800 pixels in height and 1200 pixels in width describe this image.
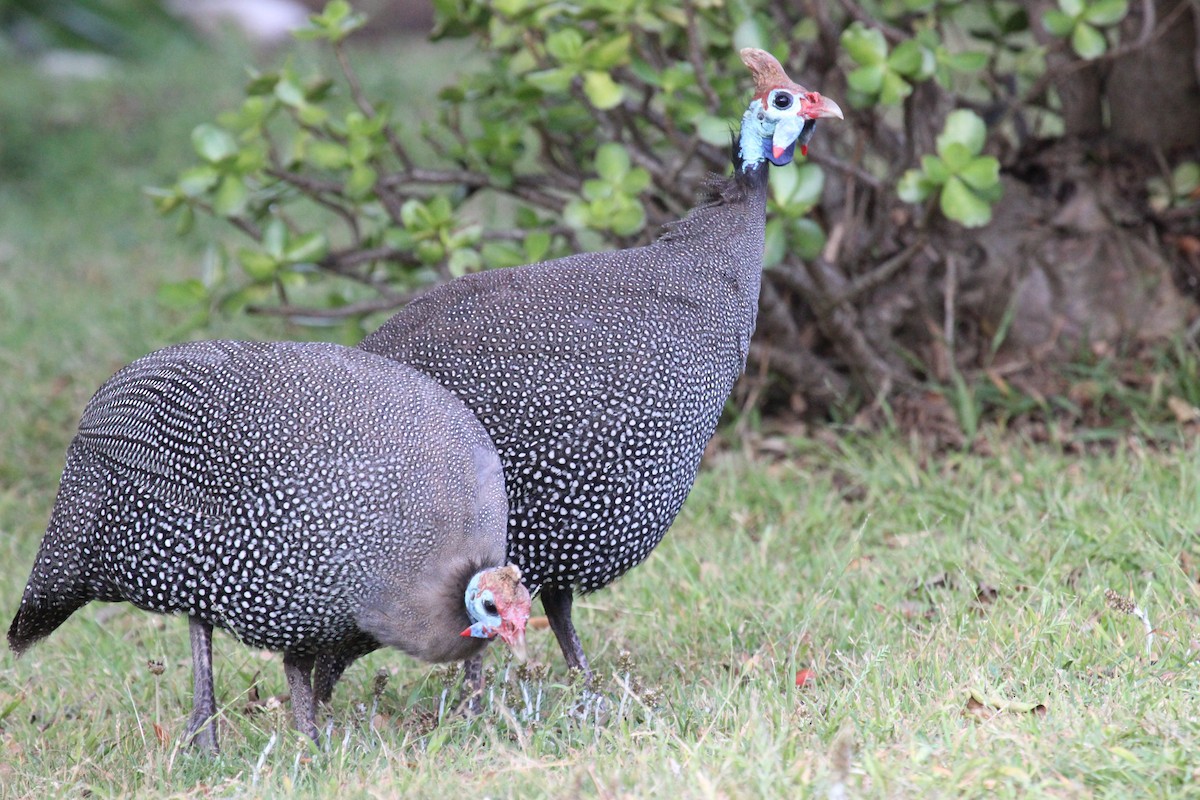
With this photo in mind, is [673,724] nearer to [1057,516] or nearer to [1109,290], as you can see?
[1057,516]

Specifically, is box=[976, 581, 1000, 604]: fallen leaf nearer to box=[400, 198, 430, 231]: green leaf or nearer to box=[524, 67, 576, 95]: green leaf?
box=[524, 67, 576, 95]: green leaf

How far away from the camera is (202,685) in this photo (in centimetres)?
323

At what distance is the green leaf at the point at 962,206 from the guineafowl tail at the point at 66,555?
2288mm

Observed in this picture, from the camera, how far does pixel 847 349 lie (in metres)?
4.70

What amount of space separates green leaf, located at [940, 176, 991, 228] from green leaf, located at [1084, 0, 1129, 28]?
58cm

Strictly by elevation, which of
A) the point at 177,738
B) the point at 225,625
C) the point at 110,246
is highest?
the point at 225,625

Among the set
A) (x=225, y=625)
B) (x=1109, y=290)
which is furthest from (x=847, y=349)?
(x=225, y=625)

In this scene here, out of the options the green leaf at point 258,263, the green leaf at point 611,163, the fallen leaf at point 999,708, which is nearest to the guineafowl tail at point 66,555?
the green leaf at point 258,263

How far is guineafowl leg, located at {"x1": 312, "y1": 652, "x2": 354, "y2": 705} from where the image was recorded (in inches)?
129

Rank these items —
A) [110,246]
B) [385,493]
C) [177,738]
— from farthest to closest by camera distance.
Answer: [110,246] → [177,738] → [385,493]

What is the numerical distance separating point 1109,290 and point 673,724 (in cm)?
266

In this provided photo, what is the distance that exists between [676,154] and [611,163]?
27.4 inches

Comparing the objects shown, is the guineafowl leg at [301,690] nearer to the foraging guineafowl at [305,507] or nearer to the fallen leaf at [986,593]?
the foraging guineafowl at [305,507]

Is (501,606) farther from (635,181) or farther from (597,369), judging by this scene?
(635,181)
